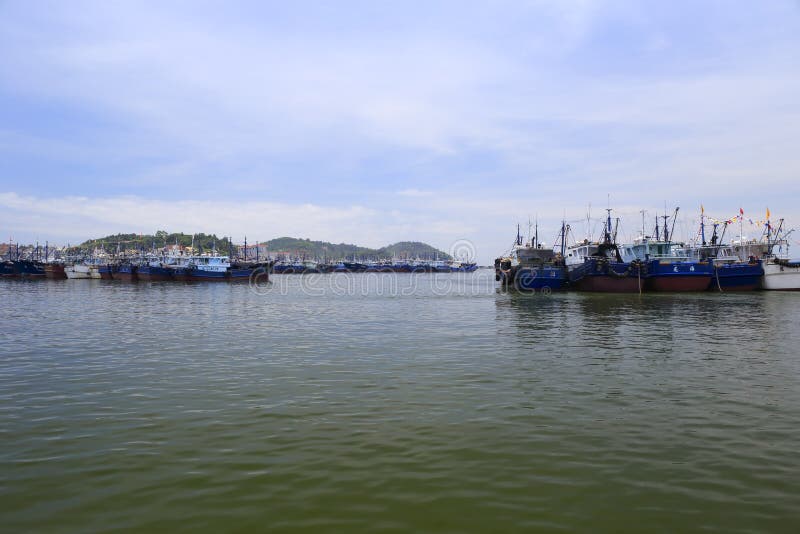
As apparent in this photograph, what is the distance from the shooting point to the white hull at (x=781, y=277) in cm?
5359

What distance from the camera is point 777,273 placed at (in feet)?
180

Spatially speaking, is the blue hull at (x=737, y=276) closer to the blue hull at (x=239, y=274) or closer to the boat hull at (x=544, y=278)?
the boat hull at (x=544, y=278)

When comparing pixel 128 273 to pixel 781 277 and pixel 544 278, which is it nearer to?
pixel 544 278

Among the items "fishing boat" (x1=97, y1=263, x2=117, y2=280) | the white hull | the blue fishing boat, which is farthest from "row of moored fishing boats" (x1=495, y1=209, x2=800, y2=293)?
"fishing boat" (x1=97, y1=263, x2=117, y2=280)

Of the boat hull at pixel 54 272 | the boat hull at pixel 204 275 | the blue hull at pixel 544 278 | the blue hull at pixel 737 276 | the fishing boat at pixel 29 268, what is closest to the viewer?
the blue hull at pixel 737 276

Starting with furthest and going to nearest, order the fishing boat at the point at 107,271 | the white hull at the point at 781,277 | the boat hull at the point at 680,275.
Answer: the fishing boat at the point at 107,271, the white hull at the point at 781,277, the boat hull at the point at 680,275

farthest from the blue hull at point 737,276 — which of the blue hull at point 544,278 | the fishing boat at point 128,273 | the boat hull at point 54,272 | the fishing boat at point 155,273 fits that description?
the boat hull at point 54,272

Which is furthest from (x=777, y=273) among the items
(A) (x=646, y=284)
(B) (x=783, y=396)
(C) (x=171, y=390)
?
(C) (x=171, y=390)

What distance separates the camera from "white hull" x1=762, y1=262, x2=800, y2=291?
53594mm

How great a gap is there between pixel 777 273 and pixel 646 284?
52.8 feet

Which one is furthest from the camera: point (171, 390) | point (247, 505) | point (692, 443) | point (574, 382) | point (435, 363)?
point (435, 363)

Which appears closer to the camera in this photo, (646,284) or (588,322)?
(588,322)

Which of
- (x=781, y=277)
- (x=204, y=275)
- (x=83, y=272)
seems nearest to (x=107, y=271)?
(x=83, y=272)

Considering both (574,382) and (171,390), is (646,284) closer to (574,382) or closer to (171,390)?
(574,382)
